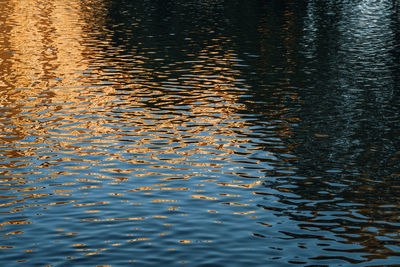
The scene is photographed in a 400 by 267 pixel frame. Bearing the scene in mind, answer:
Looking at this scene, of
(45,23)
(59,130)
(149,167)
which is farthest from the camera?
(45,23)

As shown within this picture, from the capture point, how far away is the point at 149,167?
33.8 m

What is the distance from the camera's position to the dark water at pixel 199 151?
24.7 metres

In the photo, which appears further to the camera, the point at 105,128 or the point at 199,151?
the point at 105,128

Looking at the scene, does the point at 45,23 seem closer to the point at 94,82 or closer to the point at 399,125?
the point at 94,82

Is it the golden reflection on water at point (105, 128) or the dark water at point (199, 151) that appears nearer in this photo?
the dark water at point (199, 151)

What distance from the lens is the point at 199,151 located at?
36.8m

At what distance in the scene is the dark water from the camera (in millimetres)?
24672

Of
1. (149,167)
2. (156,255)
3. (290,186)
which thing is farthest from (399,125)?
(156,255)

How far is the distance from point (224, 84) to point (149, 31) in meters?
33.8

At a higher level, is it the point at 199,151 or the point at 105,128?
the point at 199,151

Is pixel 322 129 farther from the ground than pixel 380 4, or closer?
farther from the ground

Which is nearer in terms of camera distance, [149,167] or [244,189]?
[244,189]

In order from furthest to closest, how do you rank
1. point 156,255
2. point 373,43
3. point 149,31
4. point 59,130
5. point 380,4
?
point 380,4
point 149,31
point 373,43
point 59,130
point 156,255

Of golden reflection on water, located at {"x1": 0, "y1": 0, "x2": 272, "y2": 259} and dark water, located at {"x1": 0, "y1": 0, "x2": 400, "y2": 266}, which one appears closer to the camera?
dark water, located at {"x1": 0, "y1": 0, "x2": 400, "y2": 266}
